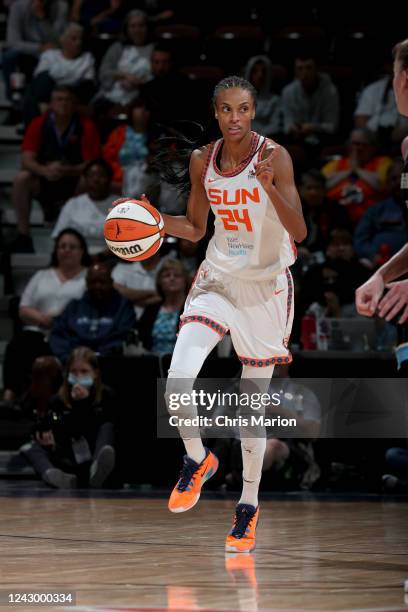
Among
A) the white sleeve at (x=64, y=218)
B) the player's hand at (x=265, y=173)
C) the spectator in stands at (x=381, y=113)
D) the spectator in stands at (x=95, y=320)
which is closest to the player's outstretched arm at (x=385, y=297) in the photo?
the player's hand at (x=265, y=173)

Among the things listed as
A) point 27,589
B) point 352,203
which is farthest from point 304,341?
point 27,589

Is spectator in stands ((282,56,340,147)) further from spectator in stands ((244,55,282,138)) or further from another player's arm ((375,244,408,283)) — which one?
another player's arm ((375,244,408,283))

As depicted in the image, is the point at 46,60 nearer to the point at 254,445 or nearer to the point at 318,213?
the point at 318,213

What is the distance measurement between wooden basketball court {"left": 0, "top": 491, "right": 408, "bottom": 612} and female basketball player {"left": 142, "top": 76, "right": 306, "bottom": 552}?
40cm

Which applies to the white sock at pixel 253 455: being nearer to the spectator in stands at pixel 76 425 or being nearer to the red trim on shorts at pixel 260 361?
the red trim on shorts at pixel 260 361

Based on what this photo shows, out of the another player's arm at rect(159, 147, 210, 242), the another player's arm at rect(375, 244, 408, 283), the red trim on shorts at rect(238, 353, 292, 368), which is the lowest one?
the red trim on shorts at rect(238, 353, 292, 368)

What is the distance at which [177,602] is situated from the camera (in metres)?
3.75

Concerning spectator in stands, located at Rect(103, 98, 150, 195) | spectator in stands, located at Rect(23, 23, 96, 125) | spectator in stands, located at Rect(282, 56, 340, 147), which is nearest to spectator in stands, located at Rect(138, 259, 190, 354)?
spectator in stands, located at Rect(103, 98, 150, 195)

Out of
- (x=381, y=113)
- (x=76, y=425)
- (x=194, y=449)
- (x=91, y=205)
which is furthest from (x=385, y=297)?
(x=381, y=113)

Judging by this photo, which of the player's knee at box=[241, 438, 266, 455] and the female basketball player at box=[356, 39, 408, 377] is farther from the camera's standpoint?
the player's knee at box=[241, 438, 266, 455]

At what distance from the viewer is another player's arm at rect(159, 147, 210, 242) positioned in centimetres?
555

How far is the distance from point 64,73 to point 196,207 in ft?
24.9

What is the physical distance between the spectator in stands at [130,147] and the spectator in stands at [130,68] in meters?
0.68

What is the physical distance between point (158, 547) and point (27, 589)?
1.40m
